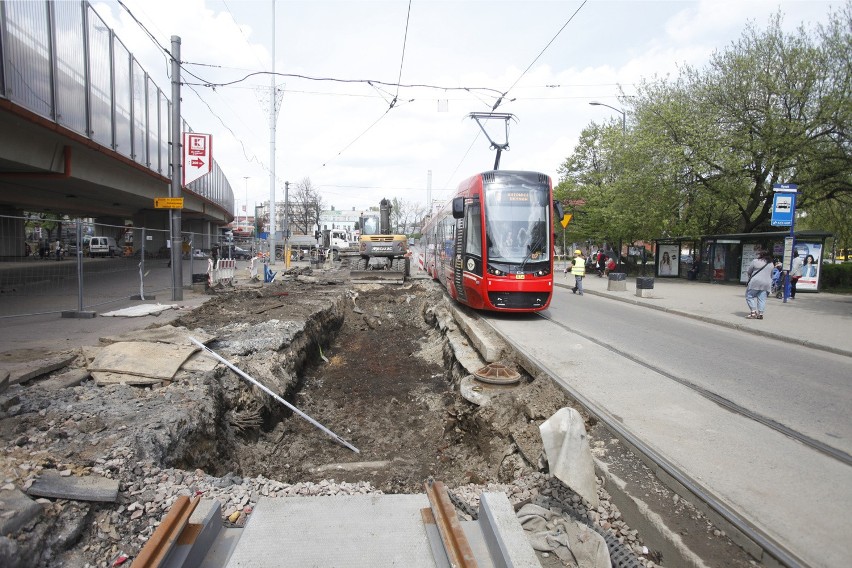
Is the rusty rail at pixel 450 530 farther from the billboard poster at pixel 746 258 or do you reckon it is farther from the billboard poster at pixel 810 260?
the billboard poster at pixel 746 258

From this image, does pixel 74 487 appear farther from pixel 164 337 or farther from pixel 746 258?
pixel 746 258

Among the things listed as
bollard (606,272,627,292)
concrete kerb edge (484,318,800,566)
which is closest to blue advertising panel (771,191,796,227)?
bollard (606,272,627,292)

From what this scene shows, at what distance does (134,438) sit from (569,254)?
6618cm

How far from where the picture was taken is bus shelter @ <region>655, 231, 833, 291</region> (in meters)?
19.9

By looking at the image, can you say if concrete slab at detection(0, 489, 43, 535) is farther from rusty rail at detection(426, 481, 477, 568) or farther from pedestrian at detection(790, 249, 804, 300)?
pedestrian at detection(790, 249, 804, 300)

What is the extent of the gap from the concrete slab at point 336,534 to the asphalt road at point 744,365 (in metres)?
4.12

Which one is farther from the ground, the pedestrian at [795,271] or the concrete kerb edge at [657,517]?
the pedestrian at [795,271]

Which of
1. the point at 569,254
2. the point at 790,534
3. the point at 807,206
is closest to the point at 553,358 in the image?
the point at 790,534

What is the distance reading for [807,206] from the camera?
74.5ft

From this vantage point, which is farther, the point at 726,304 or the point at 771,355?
the point at 726,304

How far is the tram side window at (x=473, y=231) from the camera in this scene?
36.6ft

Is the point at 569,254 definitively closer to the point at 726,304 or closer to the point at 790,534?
the point at 726,304

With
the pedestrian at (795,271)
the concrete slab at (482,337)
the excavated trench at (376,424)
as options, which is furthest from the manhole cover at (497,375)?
the pedestrian at (795,271)

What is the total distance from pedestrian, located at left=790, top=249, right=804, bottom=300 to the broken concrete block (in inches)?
735
